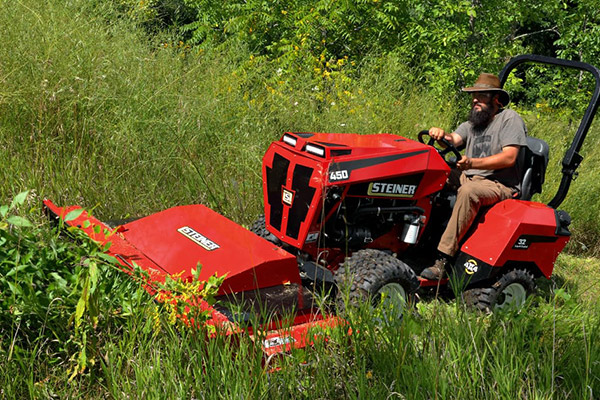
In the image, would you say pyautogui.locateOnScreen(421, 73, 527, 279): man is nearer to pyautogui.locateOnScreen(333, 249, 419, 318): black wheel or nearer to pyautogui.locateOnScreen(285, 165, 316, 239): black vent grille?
pyautogui.locateOnScreen(333, 249, 419, 318): black wheel

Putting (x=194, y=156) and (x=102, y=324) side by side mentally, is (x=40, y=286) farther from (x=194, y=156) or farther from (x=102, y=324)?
(x=194, y=156)

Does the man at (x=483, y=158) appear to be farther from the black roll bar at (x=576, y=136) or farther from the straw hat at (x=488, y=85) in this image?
the black roll bar at (x=576, y=136)


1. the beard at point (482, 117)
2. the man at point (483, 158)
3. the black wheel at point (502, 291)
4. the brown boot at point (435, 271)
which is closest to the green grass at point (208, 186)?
the black wheel at point (502, 291)

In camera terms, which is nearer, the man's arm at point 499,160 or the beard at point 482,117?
the man's arm at point 499,160

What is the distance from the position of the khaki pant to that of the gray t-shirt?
20 cm

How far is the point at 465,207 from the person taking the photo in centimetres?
399

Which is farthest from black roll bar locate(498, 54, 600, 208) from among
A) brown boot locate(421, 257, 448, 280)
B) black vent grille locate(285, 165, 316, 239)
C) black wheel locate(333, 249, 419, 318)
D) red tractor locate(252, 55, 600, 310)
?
black vent grille locate(285, 165, 316, 239)

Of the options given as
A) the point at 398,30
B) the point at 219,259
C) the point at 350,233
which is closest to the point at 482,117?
the point at 350,233

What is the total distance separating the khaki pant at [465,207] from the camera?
13.1ft

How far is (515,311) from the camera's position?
275 centimetres

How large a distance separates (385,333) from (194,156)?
118 inches

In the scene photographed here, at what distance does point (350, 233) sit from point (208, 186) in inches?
56.3

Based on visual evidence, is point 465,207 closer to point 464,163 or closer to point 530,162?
point 464,163

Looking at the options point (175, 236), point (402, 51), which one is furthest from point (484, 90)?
point (402, 51)
